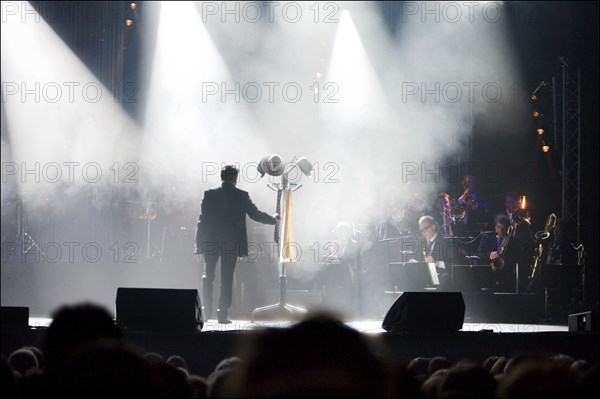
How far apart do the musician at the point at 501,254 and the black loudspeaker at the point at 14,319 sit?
23.1 feet

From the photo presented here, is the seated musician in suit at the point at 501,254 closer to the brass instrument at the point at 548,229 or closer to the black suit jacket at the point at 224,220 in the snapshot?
the brass instrument at the point at 548,229

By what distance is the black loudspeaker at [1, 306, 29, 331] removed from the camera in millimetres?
5971

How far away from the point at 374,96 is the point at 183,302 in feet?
28.2

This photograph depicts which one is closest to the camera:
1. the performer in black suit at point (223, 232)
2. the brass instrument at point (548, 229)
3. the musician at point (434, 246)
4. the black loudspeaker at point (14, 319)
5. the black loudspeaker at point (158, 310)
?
the black loudspeaker at point (14, 319)

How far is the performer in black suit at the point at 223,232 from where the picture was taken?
9008 millimetres

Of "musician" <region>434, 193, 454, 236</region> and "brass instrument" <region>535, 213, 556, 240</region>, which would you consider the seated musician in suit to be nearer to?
"brass instrument" <region>535, 213, 556, 240</region>

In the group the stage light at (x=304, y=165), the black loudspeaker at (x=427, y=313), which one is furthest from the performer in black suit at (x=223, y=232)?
the black loudspeaker at (x=427, y=313)

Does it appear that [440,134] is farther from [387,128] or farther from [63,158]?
[63,158]

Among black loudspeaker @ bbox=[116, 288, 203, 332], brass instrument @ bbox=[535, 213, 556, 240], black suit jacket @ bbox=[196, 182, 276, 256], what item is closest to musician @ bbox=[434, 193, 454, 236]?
brass instrument @ bbox=[535, 213, 556, 240]

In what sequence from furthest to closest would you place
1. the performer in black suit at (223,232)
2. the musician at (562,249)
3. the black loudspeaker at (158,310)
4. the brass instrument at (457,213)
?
the brass instrument at (457,213) → the musician at (562,249) → the performer in black suit at (223,232) → the black loudspeaker at (158,310)

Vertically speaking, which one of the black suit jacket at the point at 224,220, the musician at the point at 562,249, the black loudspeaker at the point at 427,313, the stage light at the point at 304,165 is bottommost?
the black loudspeaker at the point at 427,313

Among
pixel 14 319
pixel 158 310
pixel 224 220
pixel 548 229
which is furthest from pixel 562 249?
pixel 14 319

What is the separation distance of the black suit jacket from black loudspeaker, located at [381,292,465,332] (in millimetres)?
2997

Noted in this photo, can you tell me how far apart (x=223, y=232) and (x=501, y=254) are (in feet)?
14.3
